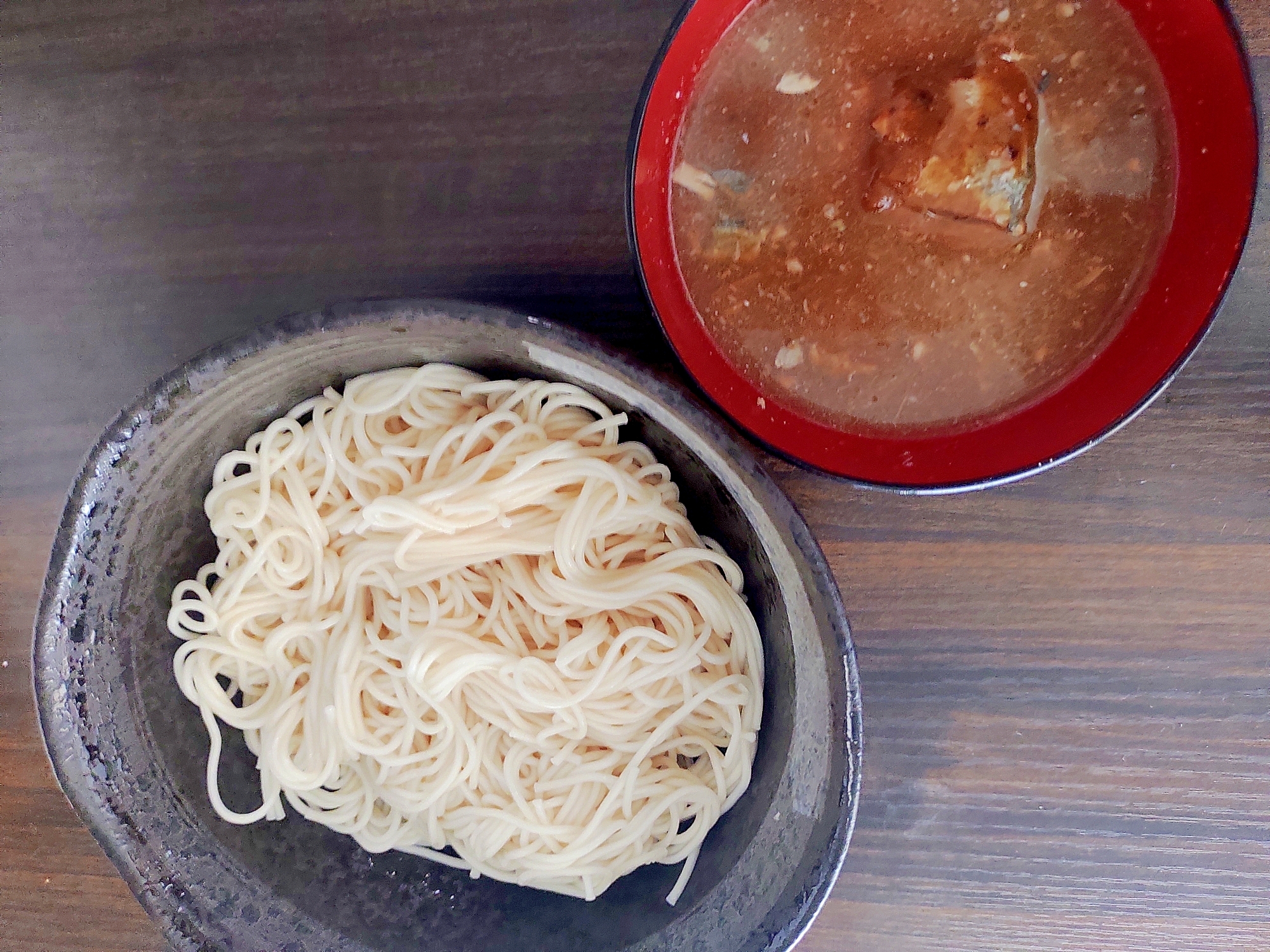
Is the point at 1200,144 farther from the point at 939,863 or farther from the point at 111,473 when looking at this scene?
the point at 111,473

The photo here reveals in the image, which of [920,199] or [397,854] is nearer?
[920,199]

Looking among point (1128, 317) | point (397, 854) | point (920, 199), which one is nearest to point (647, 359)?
point (920, 199)

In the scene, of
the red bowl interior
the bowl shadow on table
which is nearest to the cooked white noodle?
the bowl shadow on table

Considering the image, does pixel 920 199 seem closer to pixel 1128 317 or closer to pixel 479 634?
pixel 1128 317

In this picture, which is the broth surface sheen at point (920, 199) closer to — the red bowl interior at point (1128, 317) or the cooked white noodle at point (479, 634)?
the red bowl interior at point (1128, 317)

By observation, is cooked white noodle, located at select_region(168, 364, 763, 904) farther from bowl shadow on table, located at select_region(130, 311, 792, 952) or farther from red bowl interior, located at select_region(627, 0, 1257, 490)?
red bowl interior, located at select_region(627, 0, 1257, 490)

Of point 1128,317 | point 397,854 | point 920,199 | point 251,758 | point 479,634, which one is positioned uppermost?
point 920,199

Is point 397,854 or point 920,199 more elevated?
point 920,199
